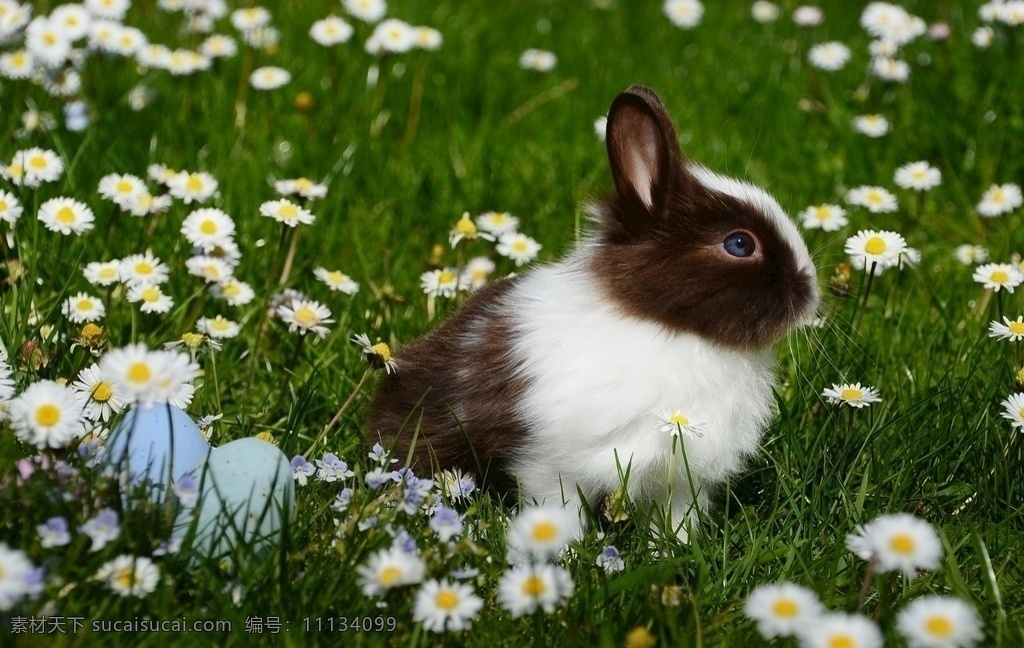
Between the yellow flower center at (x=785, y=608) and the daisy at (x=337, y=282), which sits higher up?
the daisy at (x=337, y=282)

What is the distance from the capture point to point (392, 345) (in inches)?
151

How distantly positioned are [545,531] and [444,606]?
9.5 inches

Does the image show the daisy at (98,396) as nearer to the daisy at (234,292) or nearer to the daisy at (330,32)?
the daisy at (234,292)

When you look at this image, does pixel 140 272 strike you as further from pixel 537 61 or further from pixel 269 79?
pixel 537 61

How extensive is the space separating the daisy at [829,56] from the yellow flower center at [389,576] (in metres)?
4.19

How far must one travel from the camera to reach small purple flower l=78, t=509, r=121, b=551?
7.75 ft

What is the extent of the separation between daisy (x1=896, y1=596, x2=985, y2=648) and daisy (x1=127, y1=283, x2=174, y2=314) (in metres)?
2.26

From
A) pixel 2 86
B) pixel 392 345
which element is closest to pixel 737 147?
pixel 392 345

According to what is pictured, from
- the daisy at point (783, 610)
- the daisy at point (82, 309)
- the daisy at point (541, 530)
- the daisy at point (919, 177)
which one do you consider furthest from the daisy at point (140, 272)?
the daisy at point (919, 177)

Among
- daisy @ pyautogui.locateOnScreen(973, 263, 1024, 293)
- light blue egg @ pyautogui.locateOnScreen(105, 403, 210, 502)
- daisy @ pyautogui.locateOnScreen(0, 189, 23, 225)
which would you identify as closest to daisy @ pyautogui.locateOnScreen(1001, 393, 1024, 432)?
daisy @ pyautogui.locateOnScreen(973, 263, 1024, 293)

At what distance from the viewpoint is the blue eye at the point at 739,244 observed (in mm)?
3102

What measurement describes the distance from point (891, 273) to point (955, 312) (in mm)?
260

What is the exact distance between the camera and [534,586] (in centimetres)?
224

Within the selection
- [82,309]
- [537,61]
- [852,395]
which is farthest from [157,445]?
[537,61]
